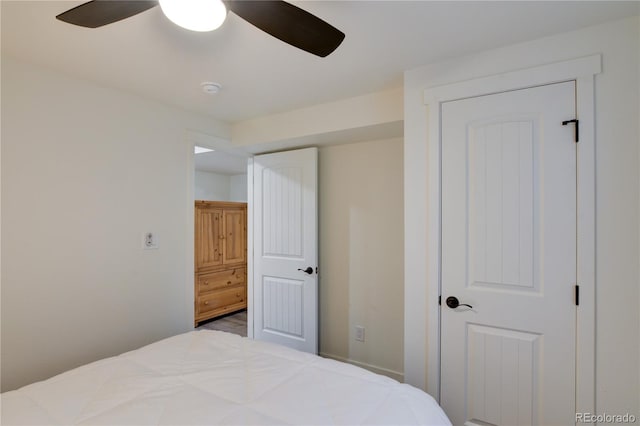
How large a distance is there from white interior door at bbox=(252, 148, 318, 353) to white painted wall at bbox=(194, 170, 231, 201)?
284 centimetres

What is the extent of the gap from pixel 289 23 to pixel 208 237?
12.1 ft

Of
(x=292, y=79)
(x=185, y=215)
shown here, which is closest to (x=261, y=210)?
(x=185, y=215)

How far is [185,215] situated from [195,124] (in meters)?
0.78

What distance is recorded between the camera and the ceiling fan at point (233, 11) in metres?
1.03

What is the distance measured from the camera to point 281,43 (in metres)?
1.64

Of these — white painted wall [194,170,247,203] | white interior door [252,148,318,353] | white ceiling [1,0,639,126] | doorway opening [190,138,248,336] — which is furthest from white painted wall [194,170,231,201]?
white ceiling [1,0,639,126]

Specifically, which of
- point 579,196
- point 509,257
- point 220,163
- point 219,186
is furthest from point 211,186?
point 579,196

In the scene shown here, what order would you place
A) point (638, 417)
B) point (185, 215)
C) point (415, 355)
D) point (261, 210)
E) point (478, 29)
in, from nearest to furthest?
point (638, 417) → point (478, 29) → point (415, 355) → point (185, 215) → point (261, 210)

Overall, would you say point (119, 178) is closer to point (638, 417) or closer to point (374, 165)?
point (374, 165)

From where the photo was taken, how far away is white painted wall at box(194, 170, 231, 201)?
5.73 meters

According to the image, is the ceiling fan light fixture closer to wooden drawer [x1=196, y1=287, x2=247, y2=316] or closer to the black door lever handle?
the black door lever handle

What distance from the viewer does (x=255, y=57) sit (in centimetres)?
179

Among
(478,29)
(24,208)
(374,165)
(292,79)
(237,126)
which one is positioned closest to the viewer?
(478,29)

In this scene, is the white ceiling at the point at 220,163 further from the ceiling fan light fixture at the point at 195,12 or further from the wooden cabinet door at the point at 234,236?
the ceiling fan light fixture at the point at 195,12
